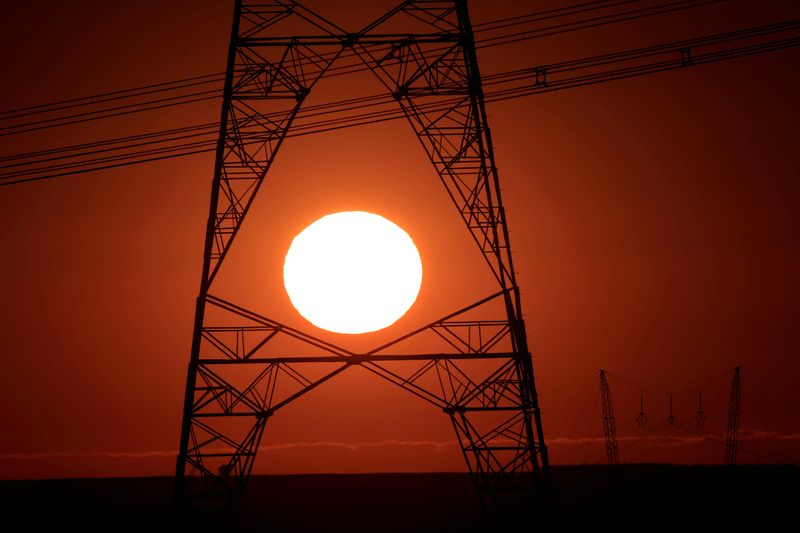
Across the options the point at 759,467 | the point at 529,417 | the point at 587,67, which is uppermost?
the point at 587,67

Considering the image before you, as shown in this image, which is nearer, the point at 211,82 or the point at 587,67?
the point at 587,67

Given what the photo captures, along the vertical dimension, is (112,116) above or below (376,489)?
above

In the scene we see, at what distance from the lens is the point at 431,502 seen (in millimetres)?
23500

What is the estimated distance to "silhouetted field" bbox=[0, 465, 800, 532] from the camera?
68.5 ft

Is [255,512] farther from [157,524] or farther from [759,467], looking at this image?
[759,467]

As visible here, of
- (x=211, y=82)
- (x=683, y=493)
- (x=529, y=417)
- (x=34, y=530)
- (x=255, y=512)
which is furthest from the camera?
(x=211, y=82)

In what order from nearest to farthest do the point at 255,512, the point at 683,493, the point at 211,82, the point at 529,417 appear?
the point at 529,417 < the point at 255,512 < the point at 683,493 < the point at 211,82

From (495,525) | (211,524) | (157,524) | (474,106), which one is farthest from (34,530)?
(474,106)

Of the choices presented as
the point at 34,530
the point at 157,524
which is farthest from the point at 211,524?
the point at 34,530

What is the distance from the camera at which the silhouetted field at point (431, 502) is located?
2088 cm

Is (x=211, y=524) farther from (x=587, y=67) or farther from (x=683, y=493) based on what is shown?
(x=587, y=67)

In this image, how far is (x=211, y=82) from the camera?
27.0 metres

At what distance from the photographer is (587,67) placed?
82.4 ft

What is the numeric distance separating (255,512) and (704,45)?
68.7ft
